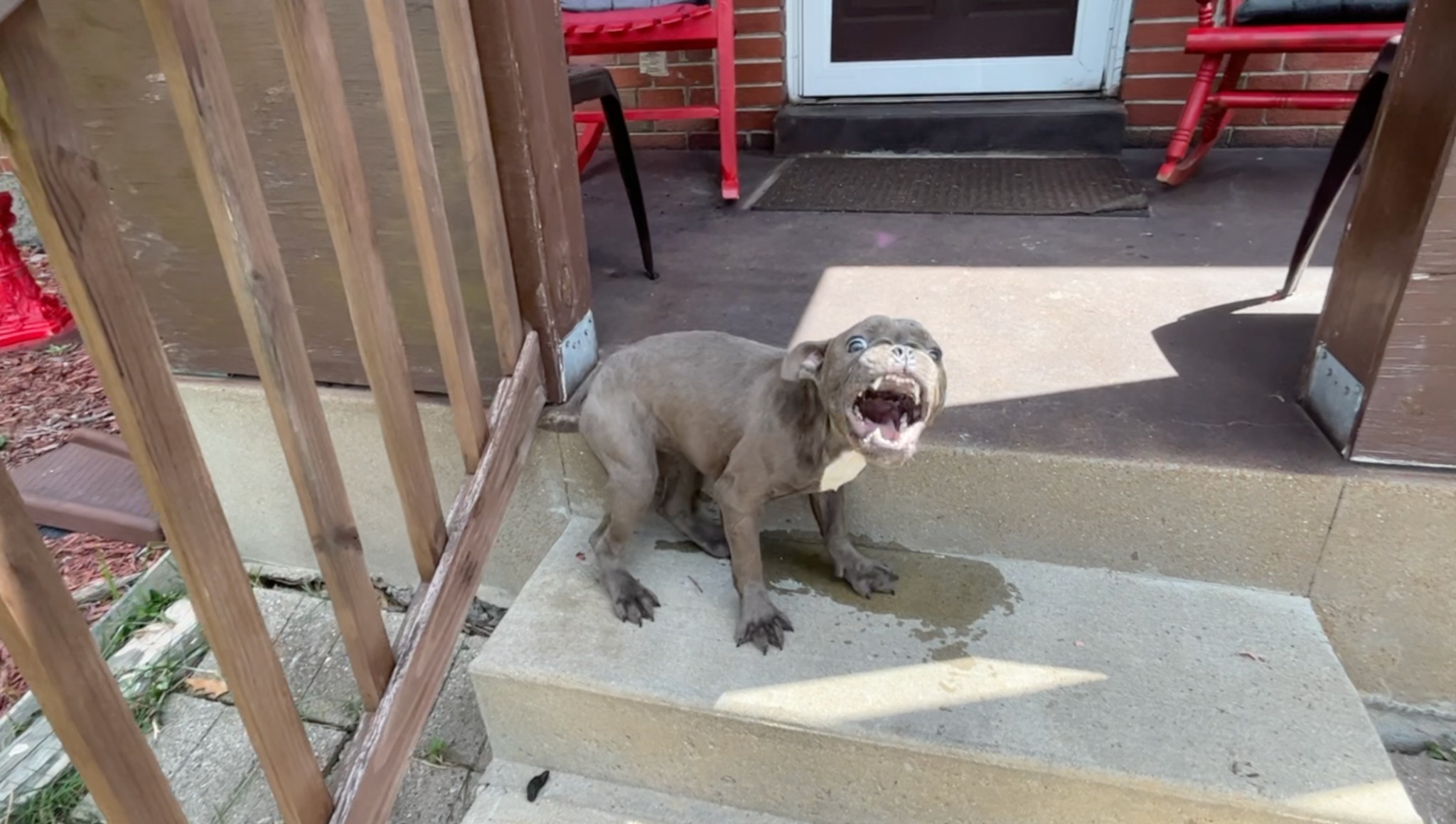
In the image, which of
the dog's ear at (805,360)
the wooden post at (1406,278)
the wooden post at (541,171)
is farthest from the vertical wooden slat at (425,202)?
the wooden post at (1406,278)

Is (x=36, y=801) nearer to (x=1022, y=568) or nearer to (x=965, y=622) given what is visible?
(x=965, y=622)

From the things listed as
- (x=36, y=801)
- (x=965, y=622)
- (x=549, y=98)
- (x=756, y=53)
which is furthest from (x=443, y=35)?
(x=756, y=53)

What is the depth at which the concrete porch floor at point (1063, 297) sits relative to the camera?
1740mm

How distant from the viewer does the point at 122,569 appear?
2396 mm

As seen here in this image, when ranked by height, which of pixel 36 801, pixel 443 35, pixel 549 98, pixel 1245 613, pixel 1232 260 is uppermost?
pixel 443 35

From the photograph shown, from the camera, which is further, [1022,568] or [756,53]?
[756,53]

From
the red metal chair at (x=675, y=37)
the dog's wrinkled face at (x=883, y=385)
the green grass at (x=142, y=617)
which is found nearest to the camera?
the dog's wrinkled face at (x=883, y=385)

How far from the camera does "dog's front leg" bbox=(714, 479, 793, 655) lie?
5.24ft

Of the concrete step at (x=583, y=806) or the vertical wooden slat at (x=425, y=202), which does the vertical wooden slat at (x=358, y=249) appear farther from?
the concrete step at (x=583, y=806)

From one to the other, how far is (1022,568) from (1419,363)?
757 millimetres

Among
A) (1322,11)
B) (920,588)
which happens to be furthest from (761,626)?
(1322,11)

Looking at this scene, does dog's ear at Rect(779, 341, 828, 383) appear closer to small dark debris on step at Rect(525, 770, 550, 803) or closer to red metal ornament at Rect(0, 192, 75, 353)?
small dark debris on step at Rect(525, 770, 550, 803)

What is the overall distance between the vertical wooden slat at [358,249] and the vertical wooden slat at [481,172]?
11.4 inches

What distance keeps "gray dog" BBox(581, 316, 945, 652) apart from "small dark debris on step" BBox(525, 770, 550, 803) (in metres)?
0.35
